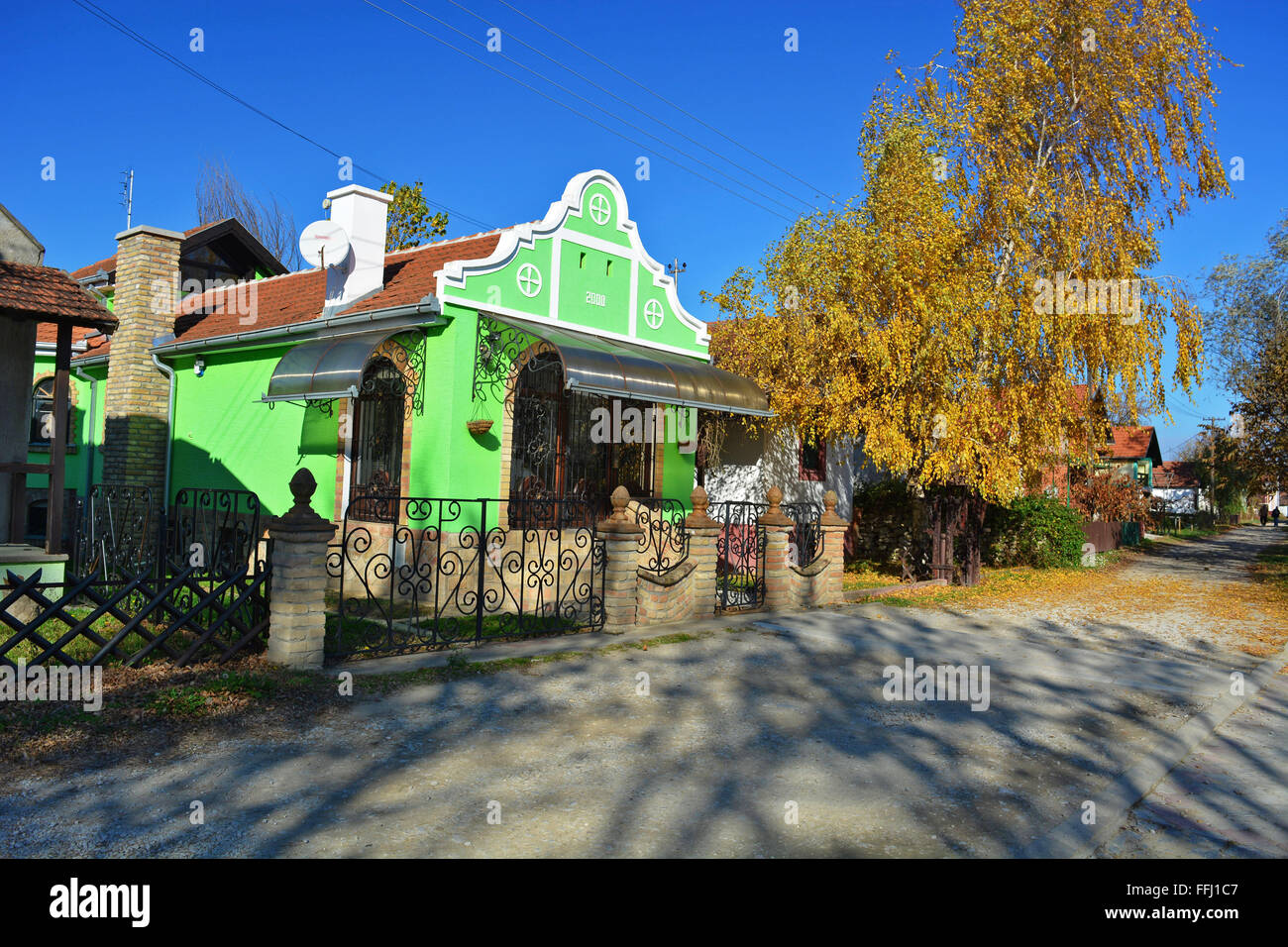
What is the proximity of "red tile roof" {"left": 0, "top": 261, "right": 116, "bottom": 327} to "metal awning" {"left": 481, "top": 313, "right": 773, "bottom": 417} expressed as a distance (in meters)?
4.47

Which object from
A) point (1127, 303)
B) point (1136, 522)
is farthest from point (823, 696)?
point (1136, 522)

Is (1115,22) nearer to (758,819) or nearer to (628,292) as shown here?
(628,292)

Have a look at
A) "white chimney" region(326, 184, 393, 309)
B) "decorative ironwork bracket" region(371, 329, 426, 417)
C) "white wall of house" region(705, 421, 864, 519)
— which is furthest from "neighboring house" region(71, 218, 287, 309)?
"white wall of house" region(705, 421, 864, 519)

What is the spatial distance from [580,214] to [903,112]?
611 centimetres

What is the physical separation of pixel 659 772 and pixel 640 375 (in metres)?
7.26

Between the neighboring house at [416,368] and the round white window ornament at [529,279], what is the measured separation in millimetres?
27

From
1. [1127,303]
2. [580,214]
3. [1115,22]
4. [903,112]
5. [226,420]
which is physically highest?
[1115,22]

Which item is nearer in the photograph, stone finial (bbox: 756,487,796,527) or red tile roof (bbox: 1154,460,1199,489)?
stone finial (bbox: 756,487,796,527)

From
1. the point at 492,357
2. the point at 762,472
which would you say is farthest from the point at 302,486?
the point at 762,472

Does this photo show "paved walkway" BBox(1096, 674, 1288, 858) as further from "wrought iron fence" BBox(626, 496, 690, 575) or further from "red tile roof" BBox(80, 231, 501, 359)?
"red tile roof" BBox(80, 231, 501, 359)

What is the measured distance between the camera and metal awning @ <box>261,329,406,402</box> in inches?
416
